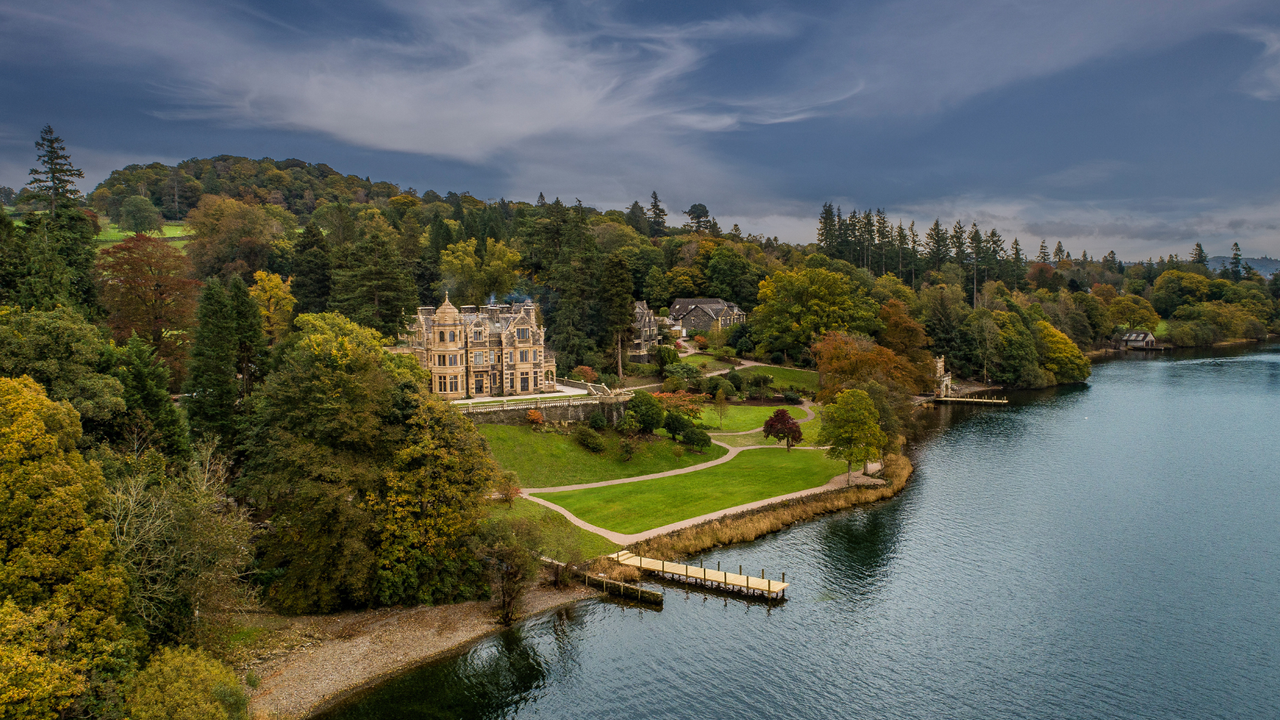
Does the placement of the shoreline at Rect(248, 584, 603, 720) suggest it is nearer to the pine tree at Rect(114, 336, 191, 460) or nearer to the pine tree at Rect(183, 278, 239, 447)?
the pine tree at Rect(114, 336, 191, 460)

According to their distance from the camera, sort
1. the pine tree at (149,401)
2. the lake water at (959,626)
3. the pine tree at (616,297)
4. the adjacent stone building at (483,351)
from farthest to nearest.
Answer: the pine tree at (616,297), the adjacent stone building at (483,351), the pine tree at (149,401), the lake water at (959,626)

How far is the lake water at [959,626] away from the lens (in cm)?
3142

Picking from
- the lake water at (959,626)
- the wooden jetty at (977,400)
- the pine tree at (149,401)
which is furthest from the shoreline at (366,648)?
the wooden jetty at (977,400)

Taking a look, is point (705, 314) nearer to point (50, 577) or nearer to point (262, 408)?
point (262, 408)

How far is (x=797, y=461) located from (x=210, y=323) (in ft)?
150

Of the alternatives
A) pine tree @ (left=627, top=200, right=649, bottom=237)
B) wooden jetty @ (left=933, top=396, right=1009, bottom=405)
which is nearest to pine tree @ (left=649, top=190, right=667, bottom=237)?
pine tree @ (left=627, top=200, right=649, bottom=237)

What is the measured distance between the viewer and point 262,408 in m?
43.9

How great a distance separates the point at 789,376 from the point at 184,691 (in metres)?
80.5

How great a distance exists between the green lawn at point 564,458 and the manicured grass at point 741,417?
1013cm

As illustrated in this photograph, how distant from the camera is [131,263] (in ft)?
195

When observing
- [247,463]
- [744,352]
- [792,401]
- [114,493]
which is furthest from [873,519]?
[744,352]

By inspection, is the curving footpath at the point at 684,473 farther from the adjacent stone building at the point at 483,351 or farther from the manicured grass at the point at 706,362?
the manicured grass at the point at 706,362

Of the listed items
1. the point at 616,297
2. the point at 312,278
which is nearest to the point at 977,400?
the point at 616,297

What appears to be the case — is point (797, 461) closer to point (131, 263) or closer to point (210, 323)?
point (210, 323)
